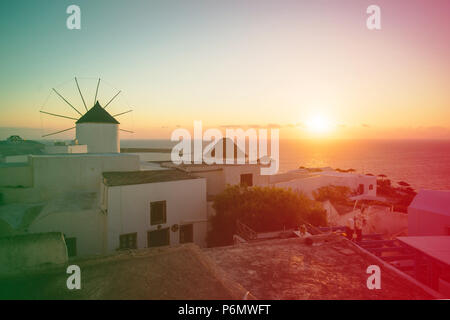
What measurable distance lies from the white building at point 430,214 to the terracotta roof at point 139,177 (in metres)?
13.4

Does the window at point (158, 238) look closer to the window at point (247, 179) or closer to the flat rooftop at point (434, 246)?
→ the window at point (247, 179)

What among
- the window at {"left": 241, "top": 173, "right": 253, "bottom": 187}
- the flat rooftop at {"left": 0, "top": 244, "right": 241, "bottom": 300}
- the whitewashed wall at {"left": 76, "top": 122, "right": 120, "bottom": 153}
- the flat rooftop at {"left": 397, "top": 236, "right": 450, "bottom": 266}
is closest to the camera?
the flat rooftop at {"left": 0, "top": 244, "right": 241, "bottom": 300}

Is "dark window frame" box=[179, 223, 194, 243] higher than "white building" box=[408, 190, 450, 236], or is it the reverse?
"white building" box=[408, 190, 450, 236]

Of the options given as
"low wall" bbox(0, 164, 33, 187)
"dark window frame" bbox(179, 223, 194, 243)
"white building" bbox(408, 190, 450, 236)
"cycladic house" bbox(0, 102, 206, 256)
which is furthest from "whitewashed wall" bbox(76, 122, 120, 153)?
"white building" bbox(408, 190, 450, 236)

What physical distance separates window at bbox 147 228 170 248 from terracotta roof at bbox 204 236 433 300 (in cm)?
758

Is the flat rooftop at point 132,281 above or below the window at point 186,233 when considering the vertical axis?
above

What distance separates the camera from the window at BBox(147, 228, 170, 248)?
16078 millimetres

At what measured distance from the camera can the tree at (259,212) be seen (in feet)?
53.1

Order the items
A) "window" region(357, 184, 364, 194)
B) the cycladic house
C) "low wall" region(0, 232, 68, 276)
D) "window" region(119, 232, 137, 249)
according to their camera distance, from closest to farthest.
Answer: "low wall" region(0, 232, 68, 276) → the cycladic house → "window" region(119, 232, 137, 249) → "window" region(357, 184, 364, 194)

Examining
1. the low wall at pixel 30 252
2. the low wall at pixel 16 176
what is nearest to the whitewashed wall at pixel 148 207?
the low wall at pixel 16 176

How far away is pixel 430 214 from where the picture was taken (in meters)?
16.1

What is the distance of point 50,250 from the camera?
5414mm

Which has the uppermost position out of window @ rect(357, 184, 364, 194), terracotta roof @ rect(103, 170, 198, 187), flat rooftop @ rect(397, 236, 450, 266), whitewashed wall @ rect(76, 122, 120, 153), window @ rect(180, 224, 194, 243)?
whitewashed wall @ rect(76, 122, 120, 153)

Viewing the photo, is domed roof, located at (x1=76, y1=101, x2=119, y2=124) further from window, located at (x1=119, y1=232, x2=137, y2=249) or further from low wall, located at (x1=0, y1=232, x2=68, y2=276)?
low wall, located at (x1=0, y1=232, x2=68, y2=276)
